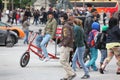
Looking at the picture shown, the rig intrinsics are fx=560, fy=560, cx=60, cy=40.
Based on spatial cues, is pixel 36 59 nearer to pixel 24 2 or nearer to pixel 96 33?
pixel 96 33

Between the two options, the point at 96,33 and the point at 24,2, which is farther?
the point at 24,2

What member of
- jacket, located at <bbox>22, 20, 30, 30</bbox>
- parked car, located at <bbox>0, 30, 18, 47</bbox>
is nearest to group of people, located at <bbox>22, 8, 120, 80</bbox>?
parked car, located at <bbox>0, 30, 18, 47</bbox>

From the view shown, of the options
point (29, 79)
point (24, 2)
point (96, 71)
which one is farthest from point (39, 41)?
point (24, 2)

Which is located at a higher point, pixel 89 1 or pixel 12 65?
pixel 12 65

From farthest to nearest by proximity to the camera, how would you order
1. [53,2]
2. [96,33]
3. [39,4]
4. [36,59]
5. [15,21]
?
[53,2], [39,4], [15,21], [36,59], [96,33]

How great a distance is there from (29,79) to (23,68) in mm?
2635

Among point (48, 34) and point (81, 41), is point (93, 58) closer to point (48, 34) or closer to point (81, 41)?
point (81, 41)

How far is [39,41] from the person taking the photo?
1888 centimetres

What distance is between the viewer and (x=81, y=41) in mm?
14992

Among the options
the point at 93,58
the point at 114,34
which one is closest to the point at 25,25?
the point at 93,58

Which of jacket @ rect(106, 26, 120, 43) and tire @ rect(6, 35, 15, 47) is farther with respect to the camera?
tire @ rect(6, 35, 15, 47)

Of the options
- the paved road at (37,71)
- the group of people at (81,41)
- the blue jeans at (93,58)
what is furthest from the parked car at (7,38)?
the blue jeans at (93,58)

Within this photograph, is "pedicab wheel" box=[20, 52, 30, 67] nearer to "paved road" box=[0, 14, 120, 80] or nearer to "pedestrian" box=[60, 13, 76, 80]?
"paved road" box=[0, 14, 120, 80]

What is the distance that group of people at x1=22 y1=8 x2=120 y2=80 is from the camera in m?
14.0
